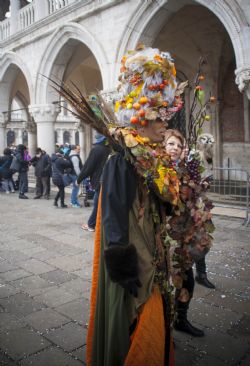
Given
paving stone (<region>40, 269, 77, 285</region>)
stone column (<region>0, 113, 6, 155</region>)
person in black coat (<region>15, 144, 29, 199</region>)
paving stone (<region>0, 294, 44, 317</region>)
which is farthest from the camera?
stone column (<region>0, 113, 6, 155</region>)

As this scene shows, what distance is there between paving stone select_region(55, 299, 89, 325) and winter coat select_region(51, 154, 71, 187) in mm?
5351

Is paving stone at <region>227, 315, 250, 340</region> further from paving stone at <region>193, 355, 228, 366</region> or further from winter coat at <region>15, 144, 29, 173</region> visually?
winter coat at <region>15, 144, 29, 173</region>

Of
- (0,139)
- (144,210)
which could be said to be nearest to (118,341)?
(144,210)

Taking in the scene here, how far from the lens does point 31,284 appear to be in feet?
12.8

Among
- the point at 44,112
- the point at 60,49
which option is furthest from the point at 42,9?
the point at 44,112

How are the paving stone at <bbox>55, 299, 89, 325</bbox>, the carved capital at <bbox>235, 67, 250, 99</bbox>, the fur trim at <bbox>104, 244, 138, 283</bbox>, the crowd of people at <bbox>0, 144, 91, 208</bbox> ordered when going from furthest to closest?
the crowd of people at <bbox>0, 144, 91, 208</bbox> < the carved capital at <bbox>235, 67, 250, 99</bbox> < the paving stone at <bbox>55, 299, 89, 325</bbox> < the fur trim at <bbox>104, 244, 138, 283</bbox>

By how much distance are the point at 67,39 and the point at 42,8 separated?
7.28 feet

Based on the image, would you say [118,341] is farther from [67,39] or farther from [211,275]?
[67,39]

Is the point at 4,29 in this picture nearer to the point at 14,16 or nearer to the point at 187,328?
the point at 14,16

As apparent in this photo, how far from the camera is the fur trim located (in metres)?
1.83

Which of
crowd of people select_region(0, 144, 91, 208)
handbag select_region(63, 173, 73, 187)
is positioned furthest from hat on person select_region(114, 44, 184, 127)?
handbag select_region(63, 173, 73, 187)

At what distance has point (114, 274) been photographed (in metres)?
1.85

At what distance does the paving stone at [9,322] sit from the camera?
2.95 meters

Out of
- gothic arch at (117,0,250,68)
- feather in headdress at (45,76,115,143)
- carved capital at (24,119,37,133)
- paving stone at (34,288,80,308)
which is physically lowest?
paving stone at (34,288,80,308)
